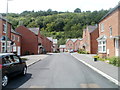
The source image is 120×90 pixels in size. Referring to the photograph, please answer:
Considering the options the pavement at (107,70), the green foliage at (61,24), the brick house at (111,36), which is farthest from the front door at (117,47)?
the green foliage at (61,24)

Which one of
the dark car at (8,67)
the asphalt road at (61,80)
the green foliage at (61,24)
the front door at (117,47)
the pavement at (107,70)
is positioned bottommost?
the asphalt road at (61,80)

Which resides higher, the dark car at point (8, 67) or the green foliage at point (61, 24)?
the green foliage at point (61, 24)

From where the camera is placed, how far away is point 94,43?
42.9 metres

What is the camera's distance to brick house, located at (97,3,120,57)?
18.9 metres

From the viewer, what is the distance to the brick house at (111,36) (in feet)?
62.1

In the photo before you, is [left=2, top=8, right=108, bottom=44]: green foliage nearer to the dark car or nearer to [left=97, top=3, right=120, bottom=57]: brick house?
[left=97, top=3, right=120, bottom=57]: brick house

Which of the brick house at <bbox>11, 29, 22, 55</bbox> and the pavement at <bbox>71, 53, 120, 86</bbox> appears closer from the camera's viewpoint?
the pavement at <bbox>71, 53, 120, 86</bbox>

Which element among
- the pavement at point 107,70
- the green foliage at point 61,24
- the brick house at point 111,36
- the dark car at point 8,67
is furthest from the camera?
the green foliage at point 61,24

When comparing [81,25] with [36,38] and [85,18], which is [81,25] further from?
[36,38]

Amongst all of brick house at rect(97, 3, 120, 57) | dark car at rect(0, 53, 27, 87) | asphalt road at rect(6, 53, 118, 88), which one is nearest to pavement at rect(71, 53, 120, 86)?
asphalt road at rect(6, 53, 118, 88)

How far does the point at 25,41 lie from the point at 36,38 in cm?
324

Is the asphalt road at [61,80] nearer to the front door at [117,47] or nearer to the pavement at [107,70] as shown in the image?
the pavement at [107,70]

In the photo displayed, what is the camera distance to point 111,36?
68.4ft

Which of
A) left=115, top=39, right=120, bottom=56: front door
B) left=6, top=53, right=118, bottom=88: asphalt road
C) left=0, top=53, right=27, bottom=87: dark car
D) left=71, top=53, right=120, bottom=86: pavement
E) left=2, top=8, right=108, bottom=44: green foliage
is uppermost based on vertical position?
left=2, top=8, right=108, bottom=44: green foliage
